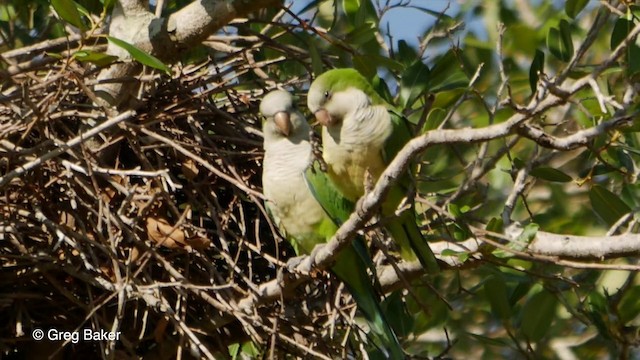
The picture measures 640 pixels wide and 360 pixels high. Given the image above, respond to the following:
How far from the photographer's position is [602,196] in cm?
341

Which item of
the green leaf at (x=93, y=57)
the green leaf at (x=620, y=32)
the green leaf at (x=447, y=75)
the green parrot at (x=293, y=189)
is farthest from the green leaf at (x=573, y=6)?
the green leaf at (x=93, y=57)

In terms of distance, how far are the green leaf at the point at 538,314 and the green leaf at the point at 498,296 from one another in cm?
7

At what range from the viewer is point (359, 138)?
124 inches

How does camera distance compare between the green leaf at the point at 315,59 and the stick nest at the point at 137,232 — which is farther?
the green leaf at the point at 315,59

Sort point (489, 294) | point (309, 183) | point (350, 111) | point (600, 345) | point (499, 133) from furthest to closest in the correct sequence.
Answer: point (600, 345), point (489, 294), point (309, 183), point (350, 111), point (499, 133)

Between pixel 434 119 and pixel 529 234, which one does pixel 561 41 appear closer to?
pixel 434 119

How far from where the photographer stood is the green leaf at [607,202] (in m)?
3.40

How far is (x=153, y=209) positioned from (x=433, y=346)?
2.15 metres

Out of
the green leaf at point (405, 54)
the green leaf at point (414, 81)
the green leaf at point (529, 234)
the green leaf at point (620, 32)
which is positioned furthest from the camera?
the green leaf at point (405, 54)

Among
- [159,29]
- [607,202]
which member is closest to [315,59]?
[159,29]

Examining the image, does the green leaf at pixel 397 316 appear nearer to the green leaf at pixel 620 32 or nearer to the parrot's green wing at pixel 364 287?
the parrot's green wing at pixel 364 287

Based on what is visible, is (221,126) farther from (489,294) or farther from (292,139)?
(489,294)

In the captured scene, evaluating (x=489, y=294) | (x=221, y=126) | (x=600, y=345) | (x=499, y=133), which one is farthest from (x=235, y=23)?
(x=600, y=345)

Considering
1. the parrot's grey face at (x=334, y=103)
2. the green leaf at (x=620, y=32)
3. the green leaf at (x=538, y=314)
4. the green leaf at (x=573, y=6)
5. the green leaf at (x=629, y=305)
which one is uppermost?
the green leaf at (x=573, y=6)
